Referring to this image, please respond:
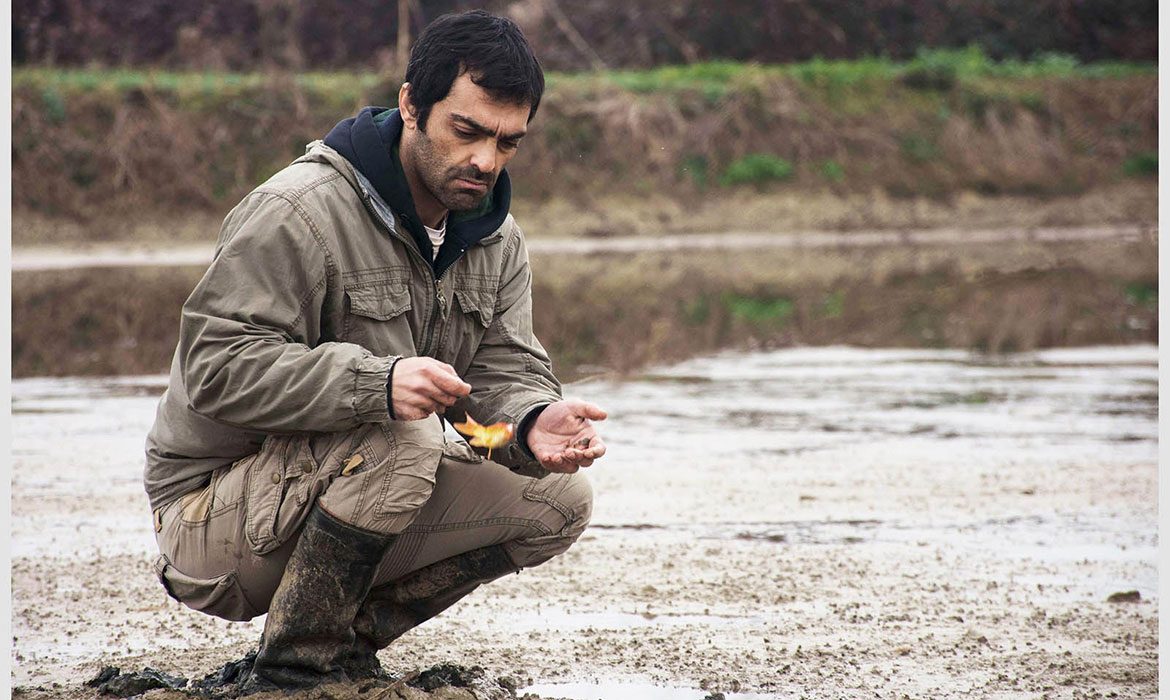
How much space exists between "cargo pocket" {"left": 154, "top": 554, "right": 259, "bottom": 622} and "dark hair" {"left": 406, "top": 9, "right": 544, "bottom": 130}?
43.6 inches

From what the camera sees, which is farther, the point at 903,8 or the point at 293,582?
the point at 903,8

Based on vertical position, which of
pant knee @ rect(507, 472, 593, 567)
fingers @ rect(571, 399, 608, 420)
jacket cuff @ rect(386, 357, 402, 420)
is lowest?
pant knee @ rect(507, 472, 593, 567)

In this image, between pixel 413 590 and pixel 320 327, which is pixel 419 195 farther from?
pixel 413 590

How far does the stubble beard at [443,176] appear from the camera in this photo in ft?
11.7

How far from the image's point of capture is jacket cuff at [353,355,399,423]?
323cm

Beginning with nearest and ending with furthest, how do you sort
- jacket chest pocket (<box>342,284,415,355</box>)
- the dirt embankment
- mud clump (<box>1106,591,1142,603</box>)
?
jacket chest pocket (<box>342,284,415,355</box>), mud clump (<box>1106,591,1142,603</box>), the dirt embankment

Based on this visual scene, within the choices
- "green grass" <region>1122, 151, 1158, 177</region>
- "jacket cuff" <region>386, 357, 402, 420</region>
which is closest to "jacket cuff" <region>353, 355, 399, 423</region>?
"jacket cuff" <region>386, 357, 402, 420</region>

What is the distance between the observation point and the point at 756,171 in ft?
74.8

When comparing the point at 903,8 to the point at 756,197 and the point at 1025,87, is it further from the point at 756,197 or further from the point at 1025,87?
the point at 756,197

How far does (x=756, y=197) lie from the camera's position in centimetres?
2247

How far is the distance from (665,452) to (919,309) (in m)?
7.07

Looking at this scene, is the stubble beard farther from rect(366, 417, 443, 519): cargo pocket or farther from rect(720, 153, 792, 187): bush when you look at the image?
rect(720, 153, 792, 187): bush

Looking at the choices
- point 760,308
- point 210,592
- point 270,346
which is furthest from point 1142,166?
point 270,346

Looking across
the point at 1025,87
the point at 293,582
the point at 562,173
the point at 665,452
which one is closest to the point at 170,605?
the point at 293,582
